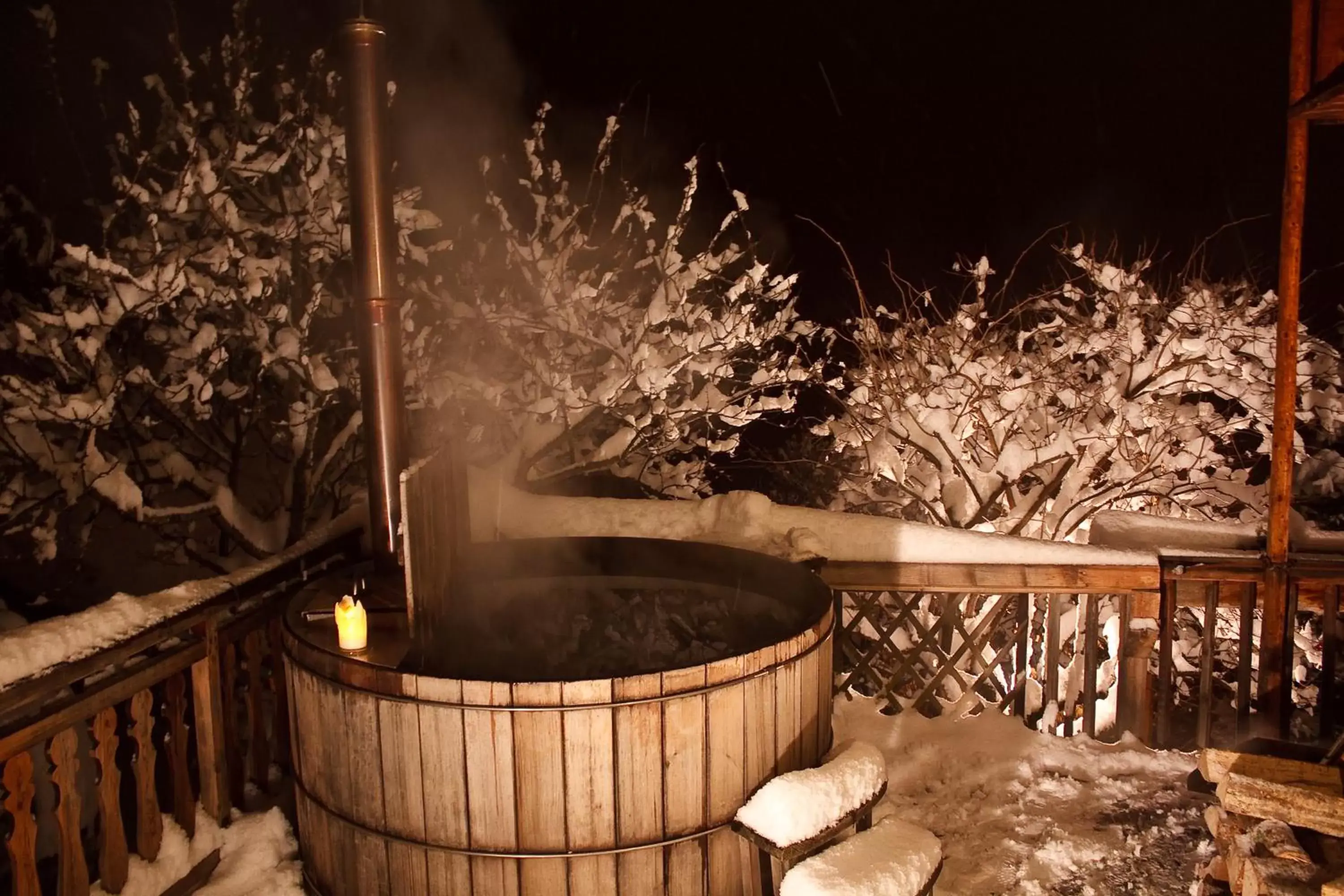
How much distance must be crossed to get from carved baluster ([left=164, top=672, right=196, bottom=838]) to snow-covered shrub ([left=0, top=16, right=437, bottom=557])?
2844 mm

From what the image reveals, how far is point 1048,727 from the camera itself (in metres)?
5.24

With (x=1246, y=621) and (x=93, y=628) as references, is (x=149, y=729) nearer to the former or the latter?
(x=93, y=628)

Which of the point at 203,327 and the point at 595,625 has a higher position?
the point at 203,327

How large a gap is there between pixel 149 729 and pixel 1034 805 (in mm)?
3896

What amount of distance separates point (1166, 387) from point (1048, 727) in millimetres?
3827

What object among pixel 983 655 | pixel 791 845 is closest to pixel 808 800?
pixel 791 845

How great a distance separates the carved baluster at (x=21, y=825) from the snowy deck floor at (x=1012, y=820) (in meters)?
0.55

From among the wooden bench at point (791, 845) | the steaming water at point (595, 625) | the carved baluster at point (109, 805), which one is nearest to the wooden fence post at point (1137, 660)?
the steaming water at point (595, 625)

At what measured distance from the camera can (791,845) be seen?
3.22 metres

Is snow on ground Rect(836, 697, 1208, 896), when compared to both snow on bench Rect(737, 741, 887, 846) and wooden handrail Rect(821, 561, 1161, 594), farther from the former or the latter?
wooden handrail Rect(821, 561, 1161, 594)

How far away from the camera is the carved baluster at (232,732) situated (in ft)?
13.8

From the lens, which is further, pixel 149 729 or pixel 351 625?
pixel 149 729

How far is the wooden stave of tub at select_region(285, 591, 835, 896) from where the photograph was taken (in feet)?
10.4

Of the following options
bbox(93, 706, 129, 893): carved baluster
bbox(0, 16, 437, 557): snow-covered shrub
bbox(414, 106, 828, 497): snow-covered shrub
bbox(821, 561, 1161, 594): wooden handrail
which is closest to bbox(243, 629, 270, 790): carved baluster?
bbox(93, 706, 129, 893): carved baluster
